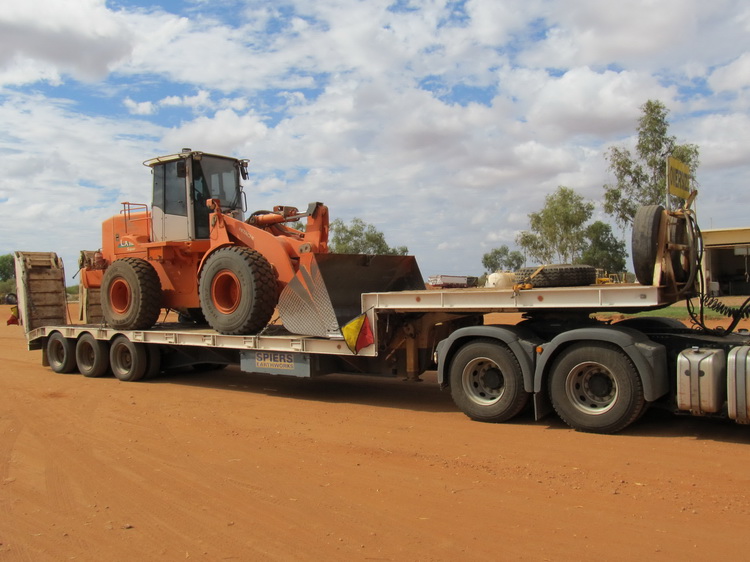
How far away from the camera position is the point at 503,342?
749cm

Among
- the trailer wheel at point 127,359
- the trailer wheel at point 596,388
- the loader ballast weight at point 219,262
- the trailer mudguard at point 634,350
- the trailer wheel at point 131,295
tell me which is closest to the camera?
the trailer mudguard at point 634,350

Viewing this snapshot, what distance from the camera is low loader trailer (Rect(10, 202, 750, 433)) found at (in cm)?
652

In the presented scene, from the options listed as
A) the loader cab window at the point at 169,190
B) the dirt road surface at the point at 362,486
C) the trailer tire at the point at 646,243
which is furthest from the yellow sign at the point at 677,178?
the loader cab window at the point at 169,190

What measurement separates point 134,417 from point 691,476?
256 inches

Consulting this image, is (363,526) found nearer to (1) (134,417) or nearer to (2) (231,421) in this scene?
(2) (231,421)

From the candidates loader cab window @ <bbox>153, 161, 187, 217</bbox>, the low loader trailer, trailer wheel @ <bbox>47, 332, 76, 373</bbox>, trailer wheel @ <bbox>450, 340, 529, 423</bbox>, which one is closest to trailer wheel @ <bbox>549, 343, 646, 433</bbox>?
the low loader trailer

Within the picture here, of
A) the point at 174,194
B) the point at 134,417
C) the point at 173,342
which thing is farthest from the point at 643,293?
the point at 174,194

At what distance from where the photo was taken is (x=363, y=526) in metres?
4.48

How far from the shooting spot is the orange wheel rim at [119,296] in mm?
11977

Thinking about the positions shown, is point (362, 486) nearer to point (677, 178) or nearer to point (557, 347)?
point (557, 347)

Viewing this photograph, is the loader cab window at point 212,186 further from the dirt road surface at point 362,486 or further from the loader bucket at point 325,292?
the dirt road surface at point 362,486

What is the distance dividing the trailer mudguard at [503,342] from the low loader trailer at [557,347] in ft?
0.04

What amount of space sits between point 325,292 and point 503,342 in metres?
2.64

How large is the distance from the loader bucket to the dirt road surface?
1.18m
